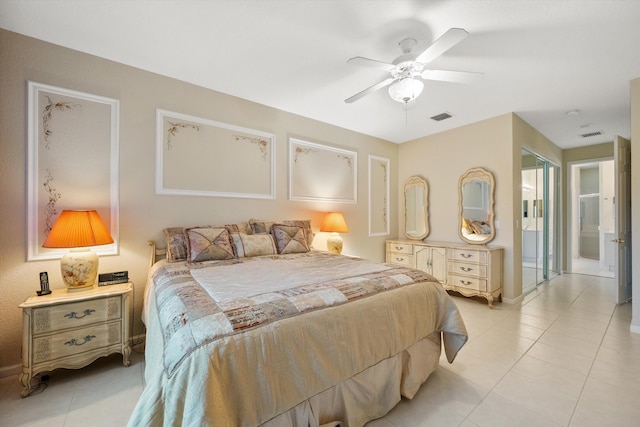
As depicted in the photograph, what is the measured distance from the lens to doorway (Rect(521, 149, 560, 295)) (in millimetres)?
4199

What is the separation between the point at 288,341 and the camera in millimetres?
1128

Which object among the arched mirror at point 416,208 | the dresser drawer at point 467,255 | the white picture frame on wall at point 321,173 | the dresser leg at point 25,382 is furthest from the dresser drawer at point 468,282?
the dresser leg at point 25,382

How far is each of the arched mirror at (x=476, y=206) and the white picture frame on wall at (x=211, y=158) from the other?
289cm

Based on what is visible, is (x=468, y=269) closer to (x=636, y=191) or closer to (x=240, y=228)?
(x=636, y=191)

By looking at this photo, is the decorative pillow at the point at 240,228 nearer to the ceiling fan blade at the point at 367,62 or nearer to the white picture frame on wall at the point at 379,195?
the ceiling fan blade at the point at 367,62

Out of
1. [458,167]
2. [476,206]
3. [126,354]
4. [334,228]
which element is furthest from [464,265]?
[126,354]

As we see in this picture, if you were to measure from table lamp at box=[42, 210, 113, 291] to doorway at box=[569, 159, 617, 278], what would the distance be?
7.40 meters

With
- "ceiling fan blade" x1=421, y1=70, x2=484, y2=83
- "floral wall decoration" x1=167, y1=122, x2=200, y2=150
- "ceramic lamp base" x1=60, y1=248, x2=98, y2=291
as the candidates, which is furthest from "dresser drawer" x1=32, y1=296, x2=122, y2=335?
"ceiling fan blade" x1=421, y1=70, x2=484, y2=83

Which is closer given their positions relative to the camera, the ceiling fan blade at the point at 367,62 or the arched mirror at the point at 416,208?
the ceiling fan blade at the point at 367,62

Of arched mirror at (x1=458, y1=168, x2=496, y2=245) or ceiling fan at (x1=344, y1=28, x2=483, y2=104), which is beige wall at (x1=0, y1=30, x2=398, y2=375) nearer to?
ceiling fan at (x1=344, y1=28, x2=483, y2=104)

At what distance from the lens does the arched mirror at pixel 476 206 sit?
3.70 metres

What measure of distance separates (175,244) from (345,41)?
2300mm

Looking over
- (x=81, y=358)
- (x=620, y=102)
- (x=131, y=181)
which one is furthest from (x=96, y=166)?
(x=620, y=102)

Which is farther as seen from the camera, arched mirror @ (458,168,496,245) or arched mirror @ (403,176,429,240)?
arched mirror @ (403,176,429,240)
